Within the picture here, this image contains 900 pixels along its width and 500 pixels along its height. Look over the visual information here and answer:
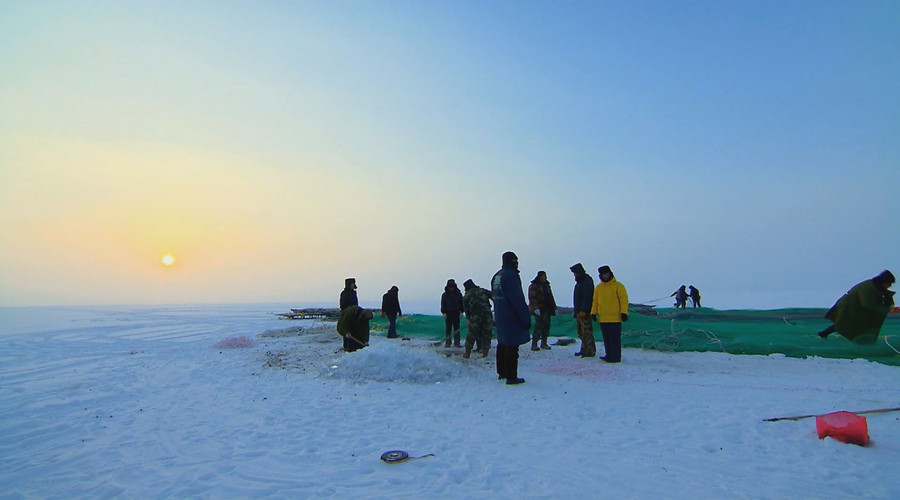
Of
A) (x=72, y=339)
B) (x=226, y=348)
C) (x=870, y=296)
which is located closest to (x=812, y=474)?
(x=870, y=296)

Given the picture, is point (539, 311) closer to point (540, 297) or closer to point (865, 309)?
point (540, 297)

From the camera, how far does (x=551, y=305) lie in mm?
11828

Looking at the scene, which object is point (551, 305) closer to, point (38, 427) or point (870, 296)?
point (870, 296)

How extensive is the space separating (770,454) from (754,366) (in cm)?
584

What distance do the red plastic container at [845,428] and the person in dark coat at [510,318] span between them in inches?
158

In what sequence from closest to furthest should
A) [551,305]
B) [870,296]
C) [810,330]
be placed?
[870,296] < [551,305] < [810,330]

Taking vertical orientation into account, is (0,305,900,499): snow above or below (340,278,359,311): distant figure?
below

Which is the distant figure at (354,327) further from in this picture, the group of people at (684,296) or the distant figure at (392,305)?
the group of people at (684,296)

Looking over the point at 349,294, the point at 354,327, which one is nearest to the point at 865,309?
the point at 354,327

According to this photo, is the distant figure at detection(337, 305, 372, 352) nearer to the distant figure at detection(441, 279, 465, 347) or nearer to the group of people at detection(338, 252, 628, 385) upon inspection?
the group of people at detection(338, 252, 628, 385)

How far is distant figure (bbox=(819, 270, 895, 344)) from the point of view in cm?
895

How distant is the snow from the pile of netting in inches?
29.6

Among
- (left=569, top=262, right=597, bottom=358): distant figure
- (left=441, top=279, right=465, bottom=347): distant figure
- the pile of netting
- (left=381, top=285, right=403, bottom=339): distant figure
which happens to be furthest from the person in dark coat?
(left=381, top=285, right=403, bottom=339): distant figure

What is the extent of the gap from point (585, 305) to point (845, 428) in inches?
246
